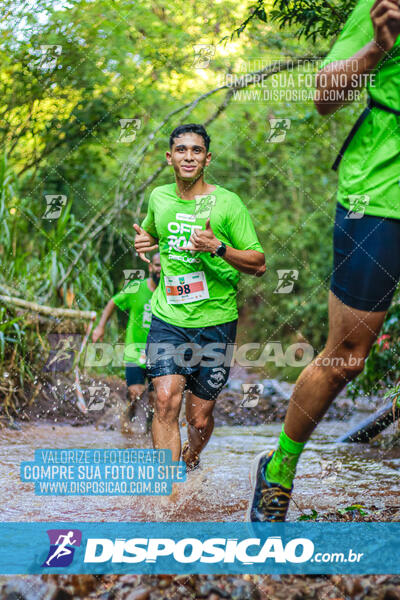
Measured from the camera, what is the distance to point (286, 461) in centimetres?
268

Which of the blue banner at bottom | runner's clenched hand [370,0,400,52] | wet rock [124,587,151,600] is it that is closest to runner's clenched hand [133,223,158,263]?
the blue banner at bottom

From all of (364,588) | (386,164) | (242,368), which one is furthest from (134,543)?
(242,368)

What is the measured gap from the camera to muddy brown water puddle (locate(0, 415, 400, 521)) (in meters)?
3.35

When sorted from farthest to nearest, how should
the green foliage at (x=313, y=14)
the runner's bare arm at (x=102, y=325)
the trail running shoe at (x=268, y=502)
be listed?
the runner's bare arm at (x=102, y=325)
the green foliage at (x=313, y=14)
the trail running shoe at (x=268, y=502)

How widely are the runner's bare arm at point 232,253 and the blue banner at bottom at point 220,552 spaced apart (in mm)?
1331

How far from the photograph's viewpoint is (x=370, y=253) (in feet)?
7.62

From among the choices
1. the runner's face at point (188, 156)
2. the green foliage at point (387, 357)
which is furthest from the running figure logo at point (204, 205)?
the green foliage at point (387, 357)

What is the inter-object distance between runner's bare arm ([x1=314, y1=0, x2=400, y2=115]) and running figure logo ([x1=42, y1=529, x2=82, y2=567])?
1849 mm

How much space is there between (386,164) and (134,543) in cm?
165

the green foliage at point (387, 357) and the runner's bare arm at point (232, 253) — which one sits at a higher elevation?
the runner's bare arm at point (232, 253)

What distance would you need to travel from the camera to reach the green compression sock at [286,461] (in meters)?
2.67

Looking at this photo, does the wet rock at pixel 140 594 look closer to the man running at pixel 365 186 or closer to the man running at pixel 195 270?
the man running at pixel 365 186

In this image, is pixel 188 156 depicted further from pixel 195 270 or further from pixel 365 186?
pixel 365 186

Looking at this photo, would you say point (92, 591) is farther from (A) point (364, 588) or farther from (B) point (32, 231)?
(B) point (32, 231)
